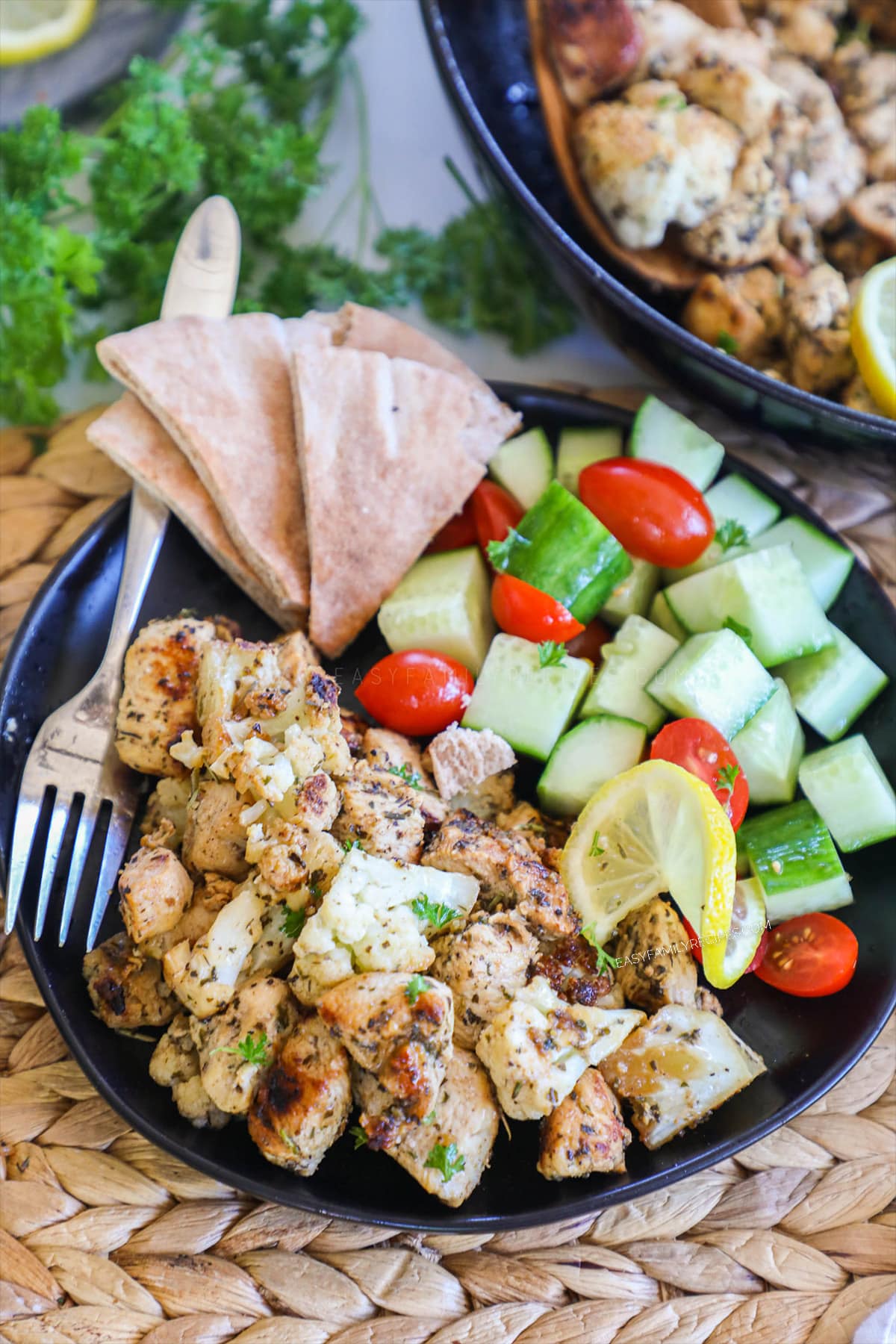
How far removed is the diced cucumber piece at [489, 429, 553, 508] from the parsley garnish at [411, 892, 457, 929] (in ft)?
3.85

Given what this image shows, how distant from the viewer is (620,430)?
115 inches

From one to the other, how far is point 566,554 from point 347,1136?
135 cm

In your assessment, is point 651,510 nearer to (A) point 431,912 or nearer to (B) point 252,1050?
(A) point 431,912

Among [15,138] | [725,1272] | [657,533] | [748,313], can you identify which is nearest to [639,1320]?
[725,1272]

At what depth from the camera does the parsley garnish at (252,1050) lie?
2018 millimetres

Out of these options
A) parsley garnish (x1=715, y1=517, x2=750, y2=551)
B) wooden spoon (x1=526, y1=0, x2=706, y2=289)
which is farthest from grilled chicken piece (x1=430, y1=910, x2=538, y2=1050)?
wooden spoon (x1=526, y1=0, x2=706, y2=289)

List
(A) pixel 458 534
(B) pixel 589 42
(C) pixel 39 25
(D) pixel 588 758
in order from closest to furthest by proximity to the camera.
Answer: (D) pixel 588 758 → (A) pixel 458 534 → (B) pixel 589 42 → (C) pixel 39 25

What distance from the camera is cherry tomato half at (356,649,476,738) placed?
2.57 m

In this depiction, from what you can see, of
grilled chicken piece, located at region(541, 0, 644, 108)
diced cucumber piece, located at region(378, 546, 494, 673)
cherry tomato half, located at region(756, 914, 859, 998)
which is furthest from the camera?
grilled chicken piece, located at region(541, 0, 644, 108)

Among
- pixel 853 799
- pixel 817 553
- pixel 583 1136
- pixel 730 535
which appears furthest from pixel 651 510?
pixel 583 1136

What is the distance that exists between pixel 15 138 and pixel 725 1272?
331 centimetres

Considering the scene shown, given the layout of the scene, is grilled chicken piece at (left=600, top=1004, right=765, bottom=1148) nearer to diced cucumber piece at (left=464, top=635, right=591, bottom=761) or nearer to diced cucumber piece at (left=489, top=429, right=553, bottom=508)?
diced cucumber piece at (left=464, top=635, right=591, bottom=761)

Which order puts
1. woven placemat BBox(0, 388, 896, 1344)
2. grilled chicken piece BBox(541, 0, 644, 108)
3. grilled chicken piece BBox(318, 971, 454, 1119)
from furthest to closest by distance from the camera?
grilled chicken piece BBox(541, 0, 644, 108), woven placemat BBox(0, 388, 896, 1344), grilled chicken piece BBox(318, 971, 454, 1119)

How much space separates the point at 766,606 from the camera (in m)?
2.61
